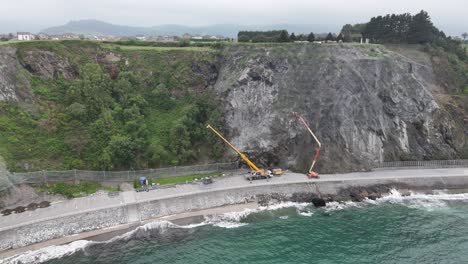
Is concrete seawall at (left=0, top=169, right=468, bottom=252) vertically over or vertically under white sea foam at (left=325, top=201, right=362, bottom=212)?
over

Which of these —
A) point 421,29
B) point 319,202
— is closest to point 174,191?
point 319,202

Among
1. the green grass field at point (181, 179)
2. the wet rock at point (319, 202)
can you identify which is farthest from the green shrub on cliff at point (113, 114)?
the wet rock at point (319, 202)

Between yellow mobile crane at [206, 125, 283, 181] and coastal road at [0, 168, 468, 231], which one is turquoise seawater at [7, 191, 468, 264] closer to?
coastal road at [0, 168, 468, 231]

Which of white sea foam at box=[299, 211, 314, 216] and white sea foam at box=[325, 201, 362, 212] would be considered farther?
white sea foam at box=[325, 201, 362, 212]

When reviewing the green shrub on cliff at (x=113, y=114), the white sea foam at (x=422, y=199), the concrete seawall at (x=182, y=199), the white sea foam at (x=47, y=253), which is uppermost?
the green shrub on cliff at (x=113, y=114)

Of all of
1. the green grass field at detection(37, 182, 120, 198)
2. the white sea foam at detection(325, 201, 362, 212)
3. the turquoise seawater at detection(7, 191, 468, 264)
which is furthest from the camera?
the white sea foam at detection(325, 201, 362, 212)

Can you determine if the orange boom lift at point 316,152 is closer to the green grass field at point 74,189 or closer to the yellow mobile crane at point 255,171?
the yellow mobile crane at point 255,171

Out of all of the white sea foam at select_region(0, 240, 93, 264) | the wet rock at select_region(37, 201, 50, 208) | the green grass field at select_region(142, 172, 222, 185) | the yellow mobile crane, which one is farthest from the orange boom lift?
the wet rock at select_region(37, 201, 50, 208)
